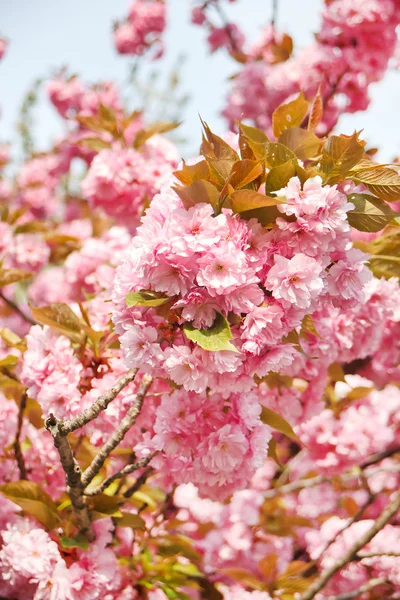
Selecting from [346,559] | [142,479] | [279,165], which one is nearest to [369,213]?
[279,165]

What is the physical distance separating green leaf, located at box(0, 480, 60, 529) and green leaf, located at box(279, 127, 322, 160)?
1101 mm

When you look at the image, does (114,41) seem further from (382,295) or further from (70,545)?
(70,545)

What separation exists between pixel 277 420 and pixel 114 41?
14.1ft

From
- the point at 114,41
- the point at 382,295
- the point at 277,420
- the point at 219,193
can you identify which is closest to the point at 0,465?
the point at 277,420

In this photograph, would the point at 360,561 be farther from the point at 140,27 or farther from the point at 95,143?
the point at 140,27

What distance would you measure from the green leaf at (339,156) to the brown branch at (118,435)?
612 millimetres

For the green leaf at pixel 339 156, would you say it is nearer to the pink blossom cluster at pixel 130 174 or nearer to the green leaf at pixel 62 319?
the green leaf at pixel 62 319

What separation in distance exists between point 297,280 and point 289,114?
1.63 feet

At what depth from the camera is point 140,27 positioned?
4695mm

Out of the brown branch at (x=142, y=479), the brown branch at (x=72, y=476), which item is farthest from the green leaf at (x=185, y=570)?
the brown branch at (x=72, y=476)

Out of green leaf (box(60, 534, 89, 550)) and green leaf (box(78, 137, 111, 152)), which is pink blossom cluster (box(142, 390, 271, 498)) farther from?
green leaf (box(78, 137, 111, 152))

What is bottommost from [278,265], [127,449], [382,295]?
[127,449]

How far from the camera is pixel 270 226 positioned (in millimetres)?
1070

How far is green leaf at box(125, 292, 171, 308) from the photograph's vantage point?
976mm
